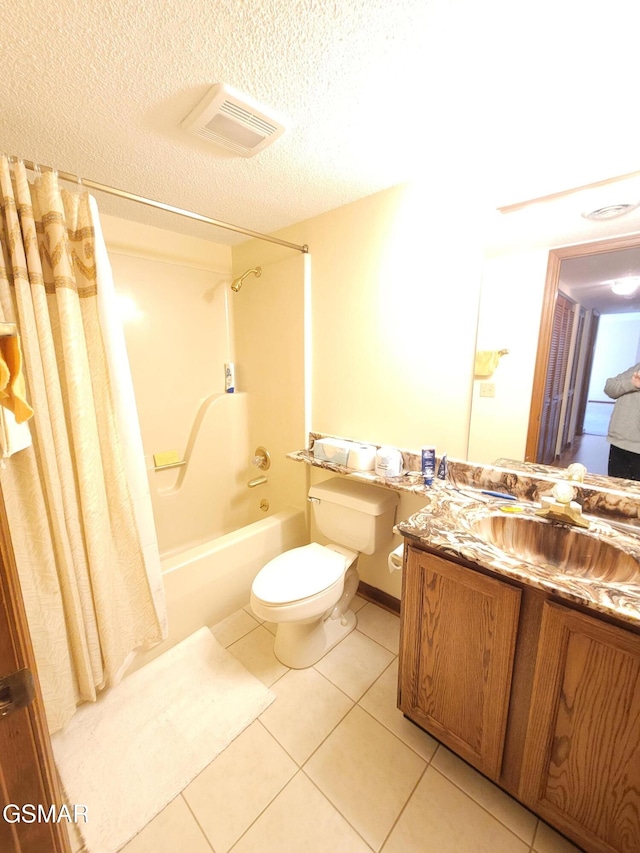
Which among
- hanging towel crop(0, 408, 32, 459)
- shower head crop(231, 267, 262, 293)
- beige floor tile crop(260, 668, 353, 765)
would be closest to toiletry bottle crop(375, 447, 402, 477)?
beige floor tile crop(260, 668, 353, 765)

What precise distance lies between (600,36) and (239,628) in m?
2.51

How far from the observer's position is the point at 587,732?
819 mm

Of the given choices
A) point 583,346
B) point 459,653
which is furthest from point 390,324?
point 459,653

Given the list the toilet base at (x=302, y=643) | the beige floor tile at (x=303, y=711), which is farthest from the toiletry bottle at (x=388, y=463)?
the beige floor tile at (x=303, y=711)

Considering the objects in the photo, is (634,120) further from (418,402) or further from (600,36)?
(418,402)

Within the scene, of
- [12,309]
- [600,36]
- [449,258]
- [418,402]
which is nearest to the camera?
[600,36]

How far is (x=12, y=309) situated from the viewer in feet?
3.57

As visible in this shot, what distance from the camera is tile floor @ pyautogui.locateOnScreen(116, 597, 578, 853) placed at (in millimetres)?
977

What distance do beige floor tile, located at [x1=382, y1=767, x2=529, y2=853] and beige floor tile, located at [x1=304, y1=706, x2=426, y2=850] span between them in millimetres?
36

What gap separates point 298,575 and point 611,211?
177cm

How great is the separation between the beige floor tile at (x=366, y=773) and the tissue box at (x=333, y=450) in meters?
1.06

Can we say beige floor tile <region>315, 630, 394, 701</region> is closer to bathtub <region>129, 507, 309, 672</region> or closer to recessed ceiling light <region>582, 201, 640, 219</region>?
bathtub <region>129, 507, 309, 672</region>

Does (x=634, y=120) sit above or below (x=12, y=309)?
above

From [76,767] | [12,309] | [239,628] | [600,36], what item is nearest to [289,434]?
[239,628]
